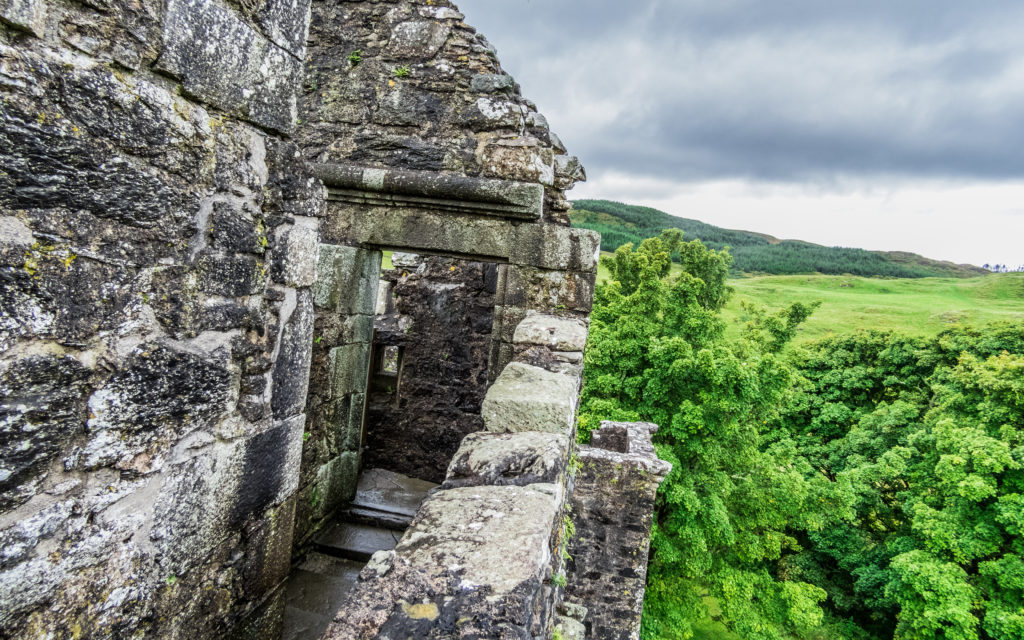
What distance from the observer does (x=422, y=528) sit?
150cm

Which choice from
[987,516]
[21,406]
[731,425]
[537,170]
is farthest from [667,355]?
[21,406]

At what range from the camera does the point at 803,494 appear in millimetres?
10117

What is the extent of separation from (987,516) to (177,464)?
13.0 metres

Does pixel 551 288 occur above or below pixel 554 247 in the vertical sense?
below

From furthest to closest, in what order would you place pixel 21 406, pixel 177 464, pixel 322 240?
1. pixel 322 240
2. pixel 177 464
3. pixel 21 406

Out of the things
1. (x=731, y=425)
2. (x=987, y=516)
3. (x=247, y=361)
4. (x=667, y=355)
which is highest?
(x=247, y=361)

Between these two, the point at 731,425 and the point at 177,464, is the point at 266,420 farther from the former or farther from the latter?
the point at 731,425

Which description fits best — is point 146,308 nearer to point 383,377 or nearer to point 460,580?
point 460,580

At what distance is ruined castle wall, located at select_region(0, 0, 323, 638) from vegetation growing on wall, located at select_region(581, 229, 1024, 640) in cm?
895

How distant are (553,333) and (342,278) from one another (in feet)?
5.25

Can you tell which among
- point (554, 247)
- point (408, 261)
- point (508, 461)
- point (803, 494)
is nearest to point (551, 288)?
point (554, 247)

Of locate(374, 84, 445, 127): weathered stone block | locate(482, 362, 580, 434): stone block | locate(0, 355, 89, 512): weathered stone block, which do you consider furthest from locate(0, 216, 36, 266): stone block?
locate(374, 84, 445, 127): weathered stone block

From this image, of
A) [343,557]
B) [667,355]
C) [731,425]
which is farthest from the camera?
[667,355]

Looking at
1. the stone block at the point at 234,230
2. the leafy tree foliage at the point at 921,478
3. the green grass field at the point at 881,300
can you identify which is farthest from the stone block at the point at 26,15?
the green grass field at the point at 881,300
